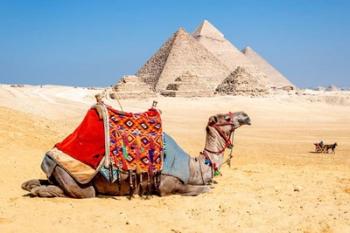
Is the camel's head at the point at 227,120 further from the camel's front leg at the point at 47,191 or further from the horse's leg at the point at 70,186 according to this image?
the camel's front leg at the point at 47,191

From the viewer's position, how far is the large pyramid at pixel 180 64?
75812mm

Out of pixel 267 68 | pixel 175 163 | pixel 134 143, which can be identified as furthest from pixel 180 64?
pixel 134 143

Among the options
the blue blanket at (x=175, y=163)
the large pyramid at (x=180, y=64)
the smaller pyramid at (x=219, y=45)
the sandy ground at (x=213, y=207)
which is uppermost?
the smaller pyramid at (x=219, y=45)

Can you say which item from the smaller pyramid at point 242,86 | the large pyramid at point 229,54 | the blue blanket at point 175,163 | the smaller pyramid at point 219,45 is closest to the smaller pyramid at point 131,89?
the smaller pyramid at point 242,86

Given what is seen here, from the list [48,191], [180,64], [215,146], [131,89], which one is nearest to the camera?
[48,191]

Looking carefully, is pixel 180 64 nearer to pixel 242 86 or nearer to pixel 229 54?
pixel 242 86

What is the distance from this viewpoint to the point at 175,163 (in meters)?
6.09

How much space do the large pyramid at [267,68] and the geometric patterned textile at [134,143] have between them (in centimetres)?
9962

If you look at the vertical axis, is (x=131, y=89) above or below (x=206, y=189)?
above

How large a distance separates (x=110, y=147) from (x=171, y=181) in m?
0.89

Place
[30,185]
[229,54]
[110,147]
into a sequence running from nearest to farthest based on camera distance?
[110,147]
[30,185]
[229,54]

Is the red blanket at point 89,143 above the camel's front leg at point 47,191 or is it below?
above

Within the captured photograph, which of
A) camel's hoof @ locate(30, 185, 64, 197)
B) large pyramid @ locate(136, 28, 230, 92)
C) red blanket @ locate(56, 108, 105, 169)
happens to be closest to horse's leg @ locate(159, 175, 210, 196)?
red blanket @ locate(56, 108, 105, 169)

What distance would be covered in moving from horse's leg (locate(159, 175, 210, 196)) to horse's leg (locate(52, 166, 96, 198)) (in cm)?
86
